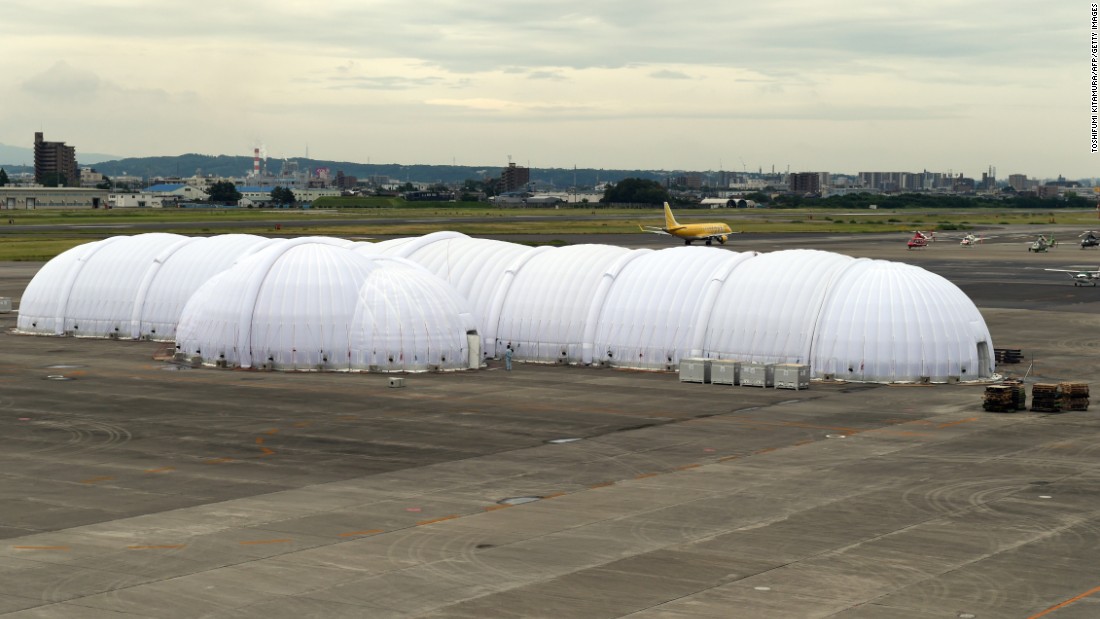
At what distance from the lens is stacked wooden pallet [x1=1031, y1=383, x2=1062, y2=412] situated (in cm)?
5631

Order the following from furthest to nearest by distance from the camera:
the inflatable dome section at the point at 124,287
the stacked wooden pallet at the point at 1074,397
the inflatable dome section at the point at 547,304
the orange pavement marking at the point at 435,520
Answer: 1. the inflatable dome section at the point at 124,287
2. the inflatable dome section at the point at 547,304
3. the stacked wooden pallet at the point at 1074,397
4. the orange pavement marking at the point at 435,520

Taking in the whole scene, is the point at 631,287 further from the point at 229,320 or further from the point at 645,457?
the point at 645,457

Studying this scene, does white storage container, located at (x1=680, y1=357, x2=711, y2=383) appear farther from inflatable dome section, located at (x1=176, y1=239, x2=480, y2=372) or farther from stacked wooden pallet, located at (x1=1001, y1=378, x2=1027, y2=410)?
stacked wooden pallet, located at (x1=1001, y1=378, x2=1027, y2=410)

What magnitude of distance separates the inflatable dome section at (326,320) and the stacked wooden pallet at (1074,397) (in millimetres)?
28329

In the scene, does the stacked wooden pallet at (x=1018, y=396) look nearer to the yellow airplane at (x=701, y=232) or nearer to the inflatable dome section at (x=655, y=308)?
the inflatable dome section at (x=655, y=308)

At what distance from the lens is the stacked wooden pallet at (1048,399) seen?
5631cm

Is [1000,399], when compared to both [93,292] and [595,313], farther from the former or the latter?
[93,292]

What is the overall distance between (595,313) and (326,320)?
1405 cm

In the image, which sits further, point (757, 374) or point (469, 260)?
point (469, 260)

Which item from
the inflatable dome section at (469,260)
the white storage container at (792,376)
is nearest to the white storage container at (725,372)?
the white storage container at (792,376)

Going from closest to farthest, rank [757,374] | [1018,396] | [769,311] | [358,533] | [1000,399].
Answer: [358,533] → [1000,399] → [1018,396] → [757,374] → [769,311]

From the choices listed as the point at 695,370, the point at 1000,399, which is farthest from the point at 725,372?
the point at 1000,399

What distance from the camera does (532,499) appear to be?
1528 inches

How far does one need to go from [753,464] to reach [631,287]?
2928 cm
